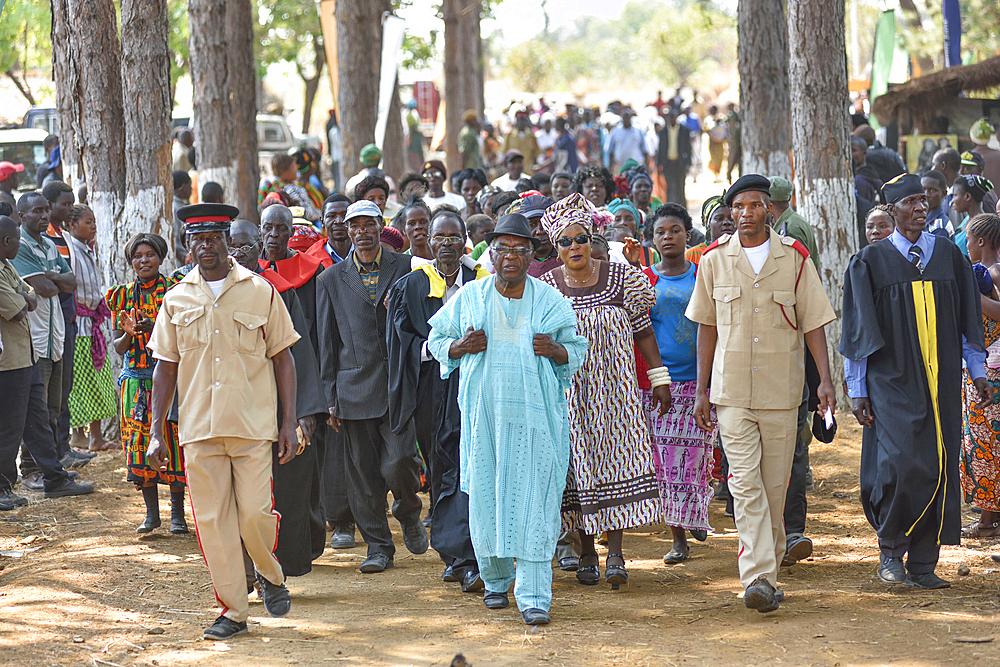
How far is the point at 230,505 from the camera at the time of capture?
17.7 ft

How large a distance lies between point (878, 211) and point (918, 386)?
1.22 meters

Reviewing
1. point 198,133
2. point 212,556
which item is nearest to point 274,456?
point 212,556

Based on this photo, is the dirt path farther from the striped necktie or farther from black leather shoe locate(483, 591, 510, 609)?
the striped necktie

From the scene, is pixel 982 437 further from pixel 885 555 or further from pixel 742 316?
pixel 742 316

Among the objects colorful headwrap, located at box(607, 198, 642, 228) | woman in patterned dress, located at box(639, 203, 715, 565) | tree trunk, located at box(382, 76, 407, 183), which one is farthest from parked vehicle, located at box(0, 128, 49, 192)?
woman in patterned dress, located at box(639, 203, 715, 565)

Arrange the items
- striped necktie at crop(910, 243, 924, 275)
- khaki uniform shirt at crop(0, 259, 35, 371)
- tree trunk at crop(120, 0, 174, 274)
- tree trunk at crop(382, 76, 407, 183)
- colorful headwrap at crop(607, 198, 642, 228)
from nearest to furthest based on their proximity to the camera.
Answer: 1. striped necktie at crop(910, 243, 924, 275)
2. khaki uniform shirt at crop(0, 259, 35, 371)
3. colorful headwrap at crop(607, 198, 642, 228)
4. tree trunk at crop(120, 0, 174, 274)
5. tree trunk at crop(382, 76, 407, 183)

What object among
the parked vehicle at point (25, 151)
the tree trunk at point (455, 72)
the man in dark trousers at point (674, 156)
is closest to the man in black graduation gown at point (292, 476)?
the parked vehicle at point (25, 151)

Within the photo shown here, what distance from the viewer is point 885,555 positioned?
6.16 meters

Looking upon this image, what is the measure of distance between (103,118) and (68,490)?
339cm

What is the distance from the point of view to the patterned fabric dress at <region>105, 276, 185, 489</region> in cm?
724

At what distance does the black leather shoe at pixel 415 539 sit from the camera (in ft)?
23.1

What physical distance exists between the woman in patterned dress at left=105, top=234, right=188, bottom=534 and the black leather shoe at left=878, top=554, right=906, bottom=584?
4073 millimetres

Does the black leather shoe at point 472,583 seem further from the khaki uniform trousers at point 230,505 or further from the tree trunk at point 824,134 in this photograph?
the tree trunk at point 824,134

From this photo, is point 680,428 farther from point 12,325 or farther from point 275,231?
point 12,325
